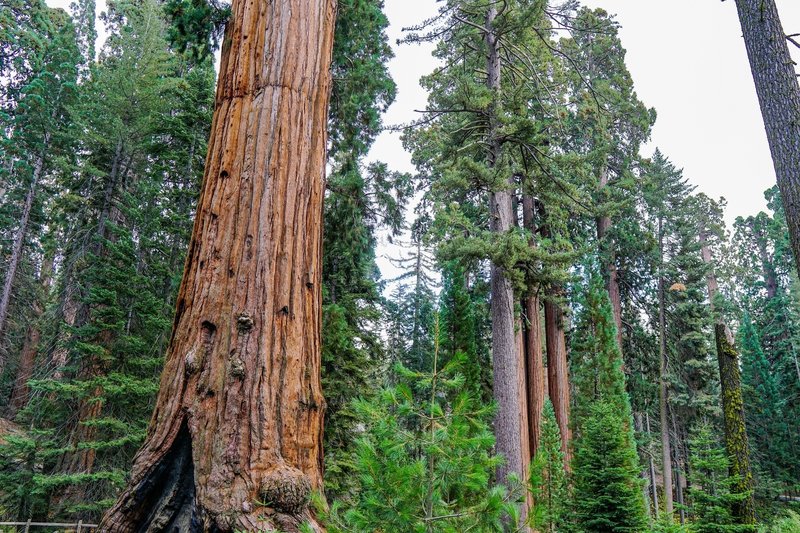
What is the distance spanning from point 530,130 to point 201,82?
27.7 feet

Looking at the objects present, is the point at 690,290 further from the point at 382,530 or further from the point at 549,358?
the point at 382,530

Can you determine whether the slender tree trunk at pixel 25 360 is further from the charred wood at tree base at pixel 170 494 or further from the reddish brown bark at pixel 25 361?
the charred wood at tree base at pixel 170 494

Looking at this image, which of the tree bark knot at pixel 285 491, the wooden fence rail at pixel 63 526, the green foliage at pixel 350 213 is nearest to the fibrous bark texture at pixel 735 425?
the green foliage at pixel 350 213

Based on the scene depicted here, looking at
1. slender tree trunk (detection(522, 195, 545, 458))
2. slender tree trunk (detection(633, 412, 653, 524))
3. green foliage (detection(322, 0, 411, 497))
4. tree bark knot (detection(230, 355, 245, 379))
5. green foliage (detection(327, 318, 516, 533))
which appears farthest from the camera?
slender tree trunk (detection(522, 195, 545, 458))

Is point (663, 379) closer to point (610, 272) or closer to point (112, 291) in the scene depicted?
point (610, 272)

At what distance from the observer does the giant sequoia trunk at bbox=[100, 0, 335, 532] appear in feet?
8.07

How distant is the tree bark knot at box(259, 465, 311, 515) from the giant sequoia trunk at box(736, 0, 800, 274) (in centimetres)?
542

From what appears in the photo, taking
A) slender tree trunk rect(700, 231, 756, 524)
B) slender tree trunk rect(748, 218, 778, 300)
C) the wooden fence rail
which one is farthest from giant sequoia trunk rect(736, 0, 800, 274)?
slender tree trunk rect(748, 218, 778, 300)

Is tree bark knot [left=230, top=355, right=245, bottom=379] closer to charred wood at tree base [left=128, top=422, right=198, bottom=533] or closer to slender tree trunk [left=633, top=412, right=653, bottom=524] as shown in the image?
charred wood at tree base [left=128, top=422, right=198, bottom=533]

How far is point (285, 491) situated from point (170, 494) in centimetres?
69

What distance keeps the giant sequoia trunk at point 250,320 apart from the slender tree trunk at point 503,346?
5936 millimetres

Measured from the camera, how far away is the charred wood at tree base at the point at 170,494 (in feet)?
8.12

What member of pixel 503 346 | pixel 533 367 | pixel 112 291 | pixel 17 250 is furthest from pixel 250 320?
pixel 17 250

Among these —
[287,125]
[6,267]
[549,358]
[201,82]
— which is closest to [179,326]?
[287,125]
